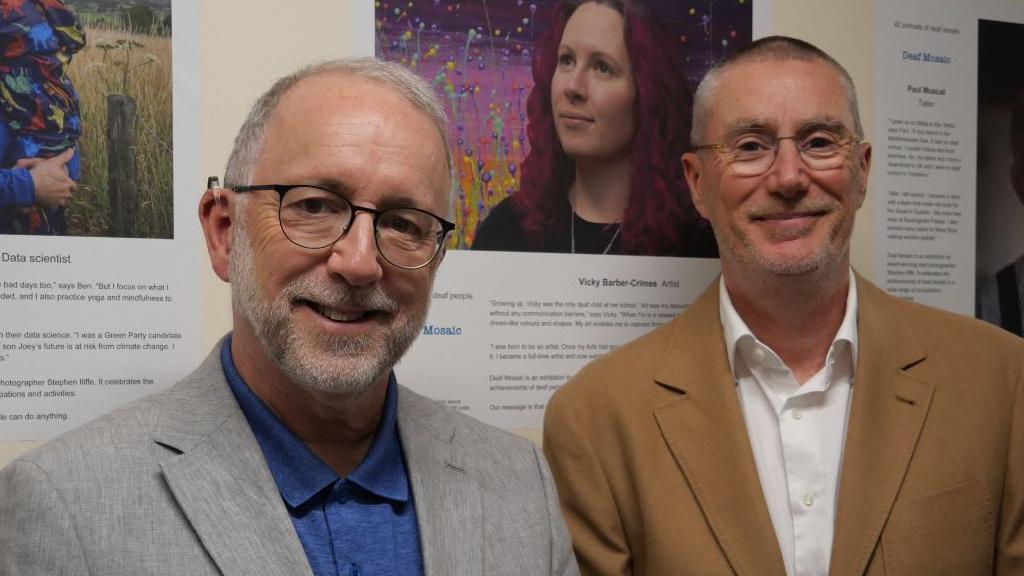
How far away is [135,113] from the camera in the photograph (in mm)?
1764

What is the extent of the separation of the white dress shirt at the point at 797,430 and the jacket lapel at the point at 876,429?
4 cm

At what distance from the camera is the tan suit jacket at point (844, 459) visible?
174cm

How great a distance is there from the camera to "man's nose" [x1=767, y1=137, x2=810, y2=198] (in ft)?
6.03

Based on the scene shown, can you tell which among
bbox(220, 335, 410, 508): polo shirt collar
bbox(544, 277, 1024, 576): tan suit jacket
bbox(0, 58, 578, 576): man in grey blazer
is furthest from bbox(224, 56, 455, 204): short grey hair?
bbox(544, 277, 1024, 576): tan suit jacket

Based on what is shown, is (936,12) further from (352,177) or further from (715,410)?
(352,177)

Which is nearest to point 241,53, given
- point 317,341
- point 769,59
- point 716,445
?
point 317,341

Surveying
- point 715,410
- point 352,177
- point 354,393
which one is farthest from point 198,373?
point 715,410

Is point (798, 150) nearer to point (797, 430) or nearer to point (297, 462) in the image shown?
point (797, 430)

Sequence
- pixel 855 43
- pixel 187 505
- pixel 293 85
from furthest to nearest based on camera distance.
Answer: pixel 855 43
pixel 293 85
pixel 187 505

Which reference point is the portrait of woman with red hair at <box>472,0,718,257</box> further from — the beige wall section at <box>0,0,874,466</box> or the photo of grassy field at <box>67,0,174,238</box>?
the photo of grassy field at <box>67,0,174,238</box>

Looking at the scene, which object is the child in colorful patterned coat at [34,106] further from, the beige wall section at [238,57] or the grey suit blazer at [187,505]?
the grey suit blazer at [187,505]

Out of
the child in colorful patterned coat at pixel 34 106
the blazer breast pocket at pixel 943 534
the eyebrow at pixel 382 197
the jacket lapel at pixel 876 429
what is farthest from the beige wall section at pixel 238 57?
the blazer breast pocket at pixel 943 534

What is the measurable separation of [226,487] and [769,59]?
1.38 m

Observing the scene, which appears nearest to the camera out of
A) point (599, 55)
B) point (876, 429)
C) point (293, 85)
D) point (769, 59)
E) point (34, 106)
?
point (293, 85)
